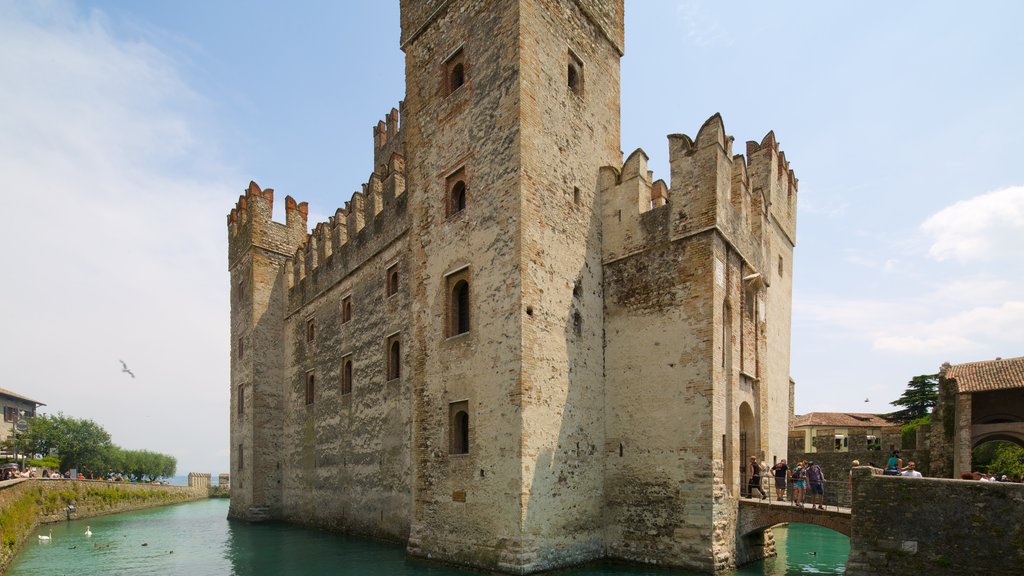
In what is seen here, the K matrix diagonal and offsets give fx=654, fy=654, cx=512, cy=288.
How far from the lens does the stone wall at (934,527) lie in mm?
9539

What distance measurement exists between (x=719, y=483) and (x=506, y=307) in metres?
5.29

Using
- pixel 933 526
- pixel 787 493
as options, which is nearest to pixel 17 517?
pixel 787 493

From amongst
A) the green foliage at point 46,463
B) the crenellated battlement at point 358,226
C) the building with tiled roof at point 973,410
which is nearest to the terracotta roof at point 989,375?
the building with tiled roof at point 973,410

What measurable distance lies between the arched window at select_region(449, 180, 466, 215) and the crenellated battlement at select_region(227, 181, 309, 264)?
1439cm

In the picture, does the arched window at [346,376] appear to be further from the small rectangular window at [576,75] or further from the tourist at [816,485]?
the tourist at [816,485]

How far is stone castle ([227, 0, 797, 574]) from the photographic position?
12.7 meters

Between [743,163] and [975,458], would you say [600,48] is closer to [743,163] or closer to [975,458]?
[743,163]

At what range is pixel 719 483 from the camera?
12477 millimetres

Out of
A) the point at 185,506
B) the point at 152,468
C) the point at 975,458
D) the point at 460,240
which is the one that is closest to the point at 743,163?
the point at 460,240

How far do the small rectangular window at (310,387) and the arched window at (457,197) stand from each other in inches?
443

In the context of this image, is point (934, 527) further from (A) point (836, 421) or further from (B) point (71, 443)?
(B) point (71, 443)

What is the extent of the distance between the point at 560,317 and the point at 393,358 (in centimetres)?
636

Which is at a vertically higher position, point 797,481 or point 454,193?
point 454,193

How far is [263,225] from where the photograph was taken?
2688 centimetres
